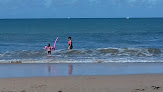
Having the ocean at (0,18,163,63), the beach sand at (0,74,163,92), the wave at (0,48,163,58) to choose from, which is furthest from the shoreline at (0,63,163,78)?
the wave at (0,48,163,58)

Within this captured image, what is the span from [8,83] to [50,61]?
7268mm

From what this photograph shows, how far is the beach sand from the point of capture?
34.5ft

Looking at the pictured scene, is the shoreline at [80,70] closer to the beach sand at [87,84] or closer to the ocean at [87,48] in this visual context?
the beach sand at [87,84]

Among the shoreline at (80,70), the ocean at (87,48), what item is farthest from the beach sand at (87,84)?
the ocean at (87,48)

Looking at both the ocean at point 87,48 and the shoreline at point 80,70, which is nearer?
the shoreline at point 80,70

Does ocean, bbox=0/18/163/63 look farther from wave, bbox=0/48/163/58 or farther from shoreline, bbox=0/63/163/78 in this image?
shoreline, bbox=0/63/163/78

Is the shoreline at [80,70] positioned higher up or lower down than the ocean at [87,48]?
lower down

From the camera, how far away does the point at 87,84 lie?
37.1 feet

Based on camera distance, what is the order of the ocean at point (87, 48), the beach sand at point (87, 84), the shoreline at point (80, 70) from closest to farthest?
the beach sand at point (87, 84) → the shoreline at point (80, 70) → the ocean at point (87, 48)

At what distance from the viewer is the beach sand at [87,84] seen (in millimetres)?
10516

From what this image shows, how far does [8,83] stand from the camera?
1152cm

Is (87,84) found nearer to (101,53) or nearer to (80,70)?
(80,70)

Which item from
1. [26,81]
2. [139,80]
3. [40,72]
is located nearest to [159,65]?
[139,80]

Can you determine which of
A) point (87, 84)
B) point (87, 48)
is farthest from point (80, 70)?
point (87, 48)
